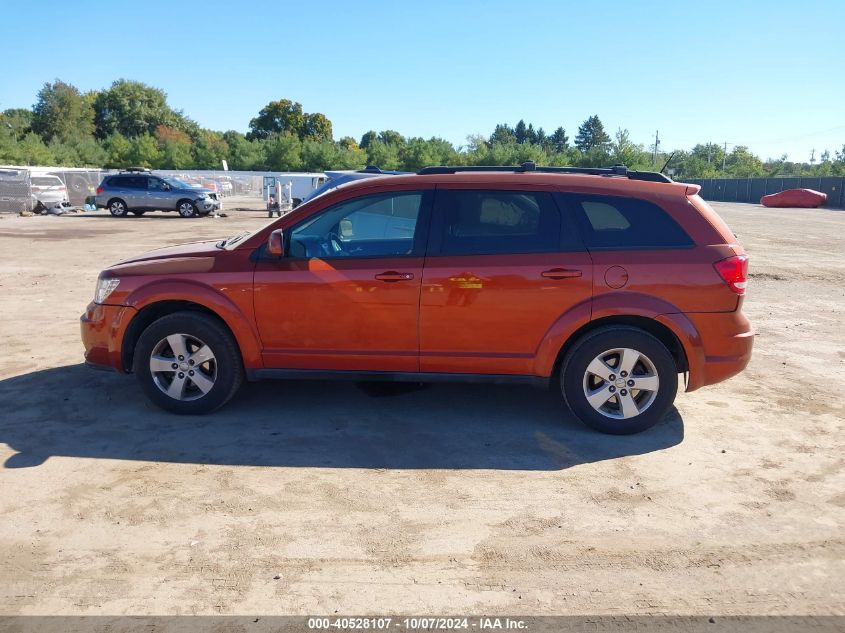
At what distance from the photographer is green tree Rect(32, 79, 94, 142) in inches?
3078

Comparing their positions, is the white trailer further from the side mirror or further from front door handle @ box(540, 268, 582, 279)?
front door handle @ box(540, 268, 582, 279)

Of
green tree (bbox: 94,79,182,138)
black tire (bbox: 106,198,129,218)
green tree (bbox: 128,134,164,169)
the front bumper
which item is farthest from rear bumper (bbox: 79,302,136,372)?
green tree (bbox: 94,79,182,138)

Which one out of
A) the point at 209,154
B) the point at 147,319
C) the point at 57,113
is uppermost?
the point at 57,113

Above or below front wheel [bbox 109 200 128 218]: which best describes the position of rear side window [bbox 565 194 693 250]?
below

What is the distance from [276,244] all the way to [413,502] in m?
2.17

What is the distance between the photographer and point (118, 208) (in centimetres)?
2939

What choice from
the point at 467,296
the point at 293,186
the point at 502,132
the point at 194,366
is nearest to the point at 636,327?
the point at 467,296

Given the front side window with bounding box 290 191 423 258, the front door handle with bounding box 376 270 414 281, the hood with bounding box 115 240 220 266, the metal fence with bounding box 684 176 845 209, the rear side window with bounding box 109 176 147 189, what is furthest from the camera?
the metal fence with bounding box 684 176 845 209

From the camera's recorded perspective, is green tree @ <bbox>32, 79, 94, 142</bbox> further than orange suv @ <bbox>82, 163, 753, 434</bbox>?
Yes

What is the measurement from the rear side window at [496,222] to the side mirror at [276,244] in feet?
3.85

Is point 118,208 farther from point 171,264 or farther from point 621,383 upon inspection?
point 621,383

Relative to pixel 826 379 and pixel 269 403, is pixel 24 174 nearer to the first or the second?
pixel 269 403

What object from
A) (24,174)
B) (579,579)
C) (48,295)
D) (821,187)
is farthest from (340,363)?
(821,187)

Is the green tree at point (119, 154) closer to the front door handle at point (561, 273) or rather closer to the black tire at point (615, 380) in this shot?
the front door handle at point (561, 273)
